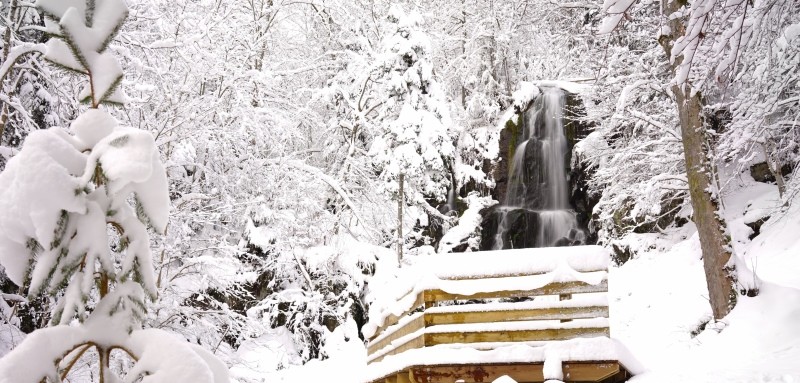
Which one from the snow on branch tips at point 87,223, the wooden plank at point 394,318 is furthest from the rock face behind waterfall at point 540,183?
the snow on branch tips at point 87,223

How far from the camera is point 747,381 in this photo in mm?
5898

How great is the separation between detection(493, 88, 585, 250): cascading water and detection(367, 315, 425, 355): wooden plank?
1271 centimetres

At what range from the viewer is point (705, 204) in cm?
943

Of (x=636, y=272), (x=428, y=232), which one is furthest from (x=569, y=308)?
(x=428, y=232)

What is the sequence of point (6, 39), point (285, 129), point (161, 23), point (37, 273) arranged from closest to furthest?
point (37, 273) < point (6, 39) < point (161, 23) < point (285, 129)

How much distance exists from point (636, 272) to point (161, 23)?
13435 millimetres

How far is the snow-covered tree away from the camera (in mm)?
18906

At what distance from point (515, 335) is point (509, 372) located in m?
0.42

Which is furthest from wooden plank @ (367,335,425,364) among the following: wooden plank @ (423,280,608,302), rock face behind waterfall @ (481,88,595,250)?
rock face behind waterfall @ (481,88,595,250)

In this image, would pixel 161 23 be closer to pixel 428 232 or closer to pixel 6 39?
pixel 6 39

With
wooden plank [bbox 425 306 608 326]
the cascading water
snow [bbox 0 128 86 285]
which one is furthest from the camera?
the cascading water

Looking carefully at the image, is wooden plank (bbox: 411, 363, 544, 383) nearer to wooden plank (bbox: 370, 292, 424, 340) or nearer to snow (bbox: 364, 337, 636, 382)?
snow (bbox: 364, 337, 636, 382)

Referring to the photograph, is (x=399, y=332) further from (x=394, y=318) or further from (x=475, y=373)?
(x=475, y=373)

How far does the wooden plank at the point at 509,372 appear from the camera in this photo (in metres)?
6.25
